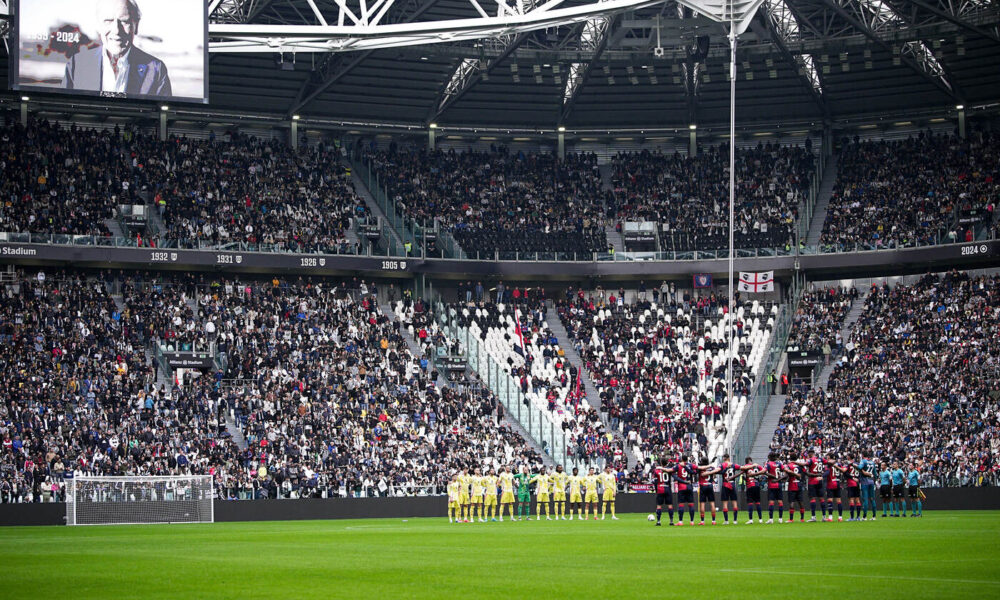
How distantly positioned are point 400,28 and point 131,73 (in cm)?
988

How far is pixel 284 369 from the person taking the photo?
2106 inches

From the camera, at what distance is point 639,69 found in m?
63.6

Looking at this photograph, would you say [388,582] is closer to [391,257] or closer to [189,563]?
[189,563]

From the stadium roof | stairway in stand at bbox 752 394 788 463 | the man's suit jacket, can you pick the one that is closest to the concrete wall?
stairway in stand at bbox 752 394 788 463

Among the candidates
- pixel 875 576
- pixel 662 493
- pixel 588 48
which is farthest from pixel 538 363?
pixel 875 576

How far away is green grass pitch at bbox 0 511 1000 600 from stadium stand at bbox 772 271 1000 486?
20290 millimetres

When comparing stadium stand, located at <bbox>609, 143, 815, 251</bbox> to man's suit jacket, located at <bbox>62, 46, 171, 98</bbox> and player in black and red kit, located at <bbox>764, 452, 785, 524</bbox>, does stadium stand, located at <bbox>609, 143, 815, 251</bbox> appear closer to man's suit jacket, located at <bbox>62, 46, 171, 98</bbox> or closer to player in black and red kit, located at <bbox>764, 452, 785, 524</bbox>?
man's suit jacket, located at <bbox>62, 46, 171, 98</bbox>

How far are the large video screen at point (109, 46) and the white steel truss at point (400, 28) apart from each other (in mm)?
2637

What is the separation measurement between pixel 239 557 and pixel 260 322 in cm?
3532

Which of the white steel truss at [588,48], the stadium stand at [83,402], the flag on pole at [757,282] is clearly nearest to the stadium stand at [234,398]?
the stadium stand at [83,402]

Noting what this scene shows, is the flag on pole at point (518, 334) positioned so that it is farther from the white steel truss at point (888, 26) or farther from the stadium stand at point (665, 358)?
the white steel truss at point (888, 26)

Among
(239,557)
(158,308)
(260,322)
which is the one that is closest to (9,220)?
(158,308)

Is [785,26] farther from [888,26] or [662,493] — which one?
[662,493]

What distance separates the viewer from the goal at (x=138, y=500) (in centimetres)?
4162
